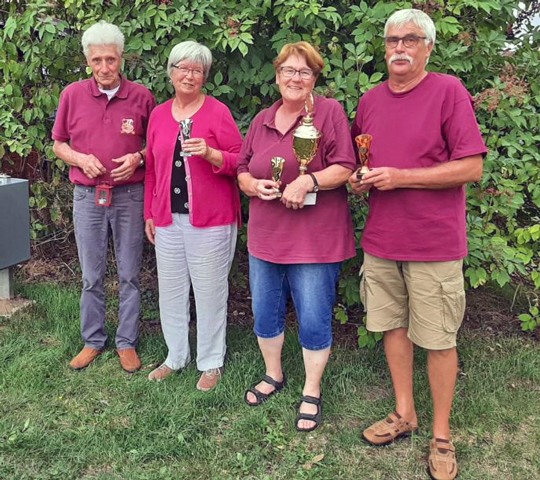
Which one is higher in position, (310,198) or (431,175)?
(431,175)

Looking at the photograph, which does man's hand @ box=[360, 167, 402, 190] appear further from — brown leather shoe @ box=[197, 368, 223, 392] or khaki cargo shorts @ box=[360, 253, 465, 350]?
brown leather shoe @ box=[197, 368, 223, 392]

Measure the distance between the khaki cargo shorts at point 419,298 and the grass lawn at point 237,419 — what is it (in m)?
0.64

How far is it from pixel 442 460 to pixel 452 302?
76 cm

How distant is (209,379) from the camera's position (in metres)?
3.43

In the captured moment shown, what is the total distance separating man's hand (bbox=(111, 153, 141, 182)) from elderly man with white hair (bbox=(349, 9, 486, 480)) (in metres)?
1.33

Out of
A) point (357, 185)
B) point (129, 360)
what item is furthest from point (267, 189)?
point (129, 360)

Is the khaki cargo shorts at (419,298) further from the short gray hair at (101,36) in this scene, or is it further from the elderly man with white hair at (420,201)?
the short gray hair at (101,36)

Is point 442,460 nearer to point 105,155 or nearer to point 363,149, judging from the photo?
point 363,149

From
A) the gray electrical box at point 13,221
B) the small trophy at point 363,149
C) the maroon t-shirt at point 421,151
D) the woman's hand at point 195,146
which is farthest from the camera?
the gray electrical box at point 13,221

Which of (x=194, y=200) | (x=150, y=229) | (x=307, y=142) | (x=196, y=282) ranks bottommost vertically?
(x=196, y=282)

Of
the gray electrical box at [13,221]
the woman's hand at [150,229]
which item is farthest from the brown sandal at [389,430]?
the gray electrical box at [13,221]

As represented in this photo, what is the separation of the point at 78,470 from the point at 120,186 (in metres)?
1.60

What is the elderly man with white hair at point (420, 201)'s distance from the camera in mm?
2443

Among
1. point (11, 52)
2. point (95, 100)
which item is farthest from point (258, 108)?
point (11, 52)
